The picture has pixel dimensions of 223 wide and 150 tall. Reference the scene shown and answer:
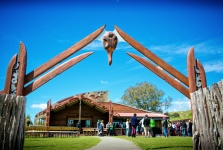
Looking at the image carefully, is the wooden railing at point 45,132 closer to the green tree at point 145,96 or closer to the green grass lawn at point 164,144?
the green grass lawn at point 164,144

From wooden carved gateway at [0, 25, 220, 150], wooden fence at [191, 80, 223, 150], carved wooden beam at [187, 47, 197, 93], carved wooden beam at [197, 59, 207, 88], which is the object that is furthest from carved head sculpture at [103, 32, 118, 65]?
wooden fence at [191, 80, 223, 150]

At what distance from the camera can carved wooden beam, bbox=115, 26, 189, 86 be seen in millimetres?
6763

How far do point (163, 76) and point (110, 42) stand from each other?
191 cm

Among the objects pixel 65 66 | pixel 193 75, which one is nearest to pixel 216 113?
pixel 193 75

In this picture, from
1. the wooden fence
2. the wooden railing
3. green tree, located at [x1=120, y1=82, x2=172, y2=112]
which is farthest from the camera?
green tree, located at [x1=120, y1=82, x2=172, y2=112]

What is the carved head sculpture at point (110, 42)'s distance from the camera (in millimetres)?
7078

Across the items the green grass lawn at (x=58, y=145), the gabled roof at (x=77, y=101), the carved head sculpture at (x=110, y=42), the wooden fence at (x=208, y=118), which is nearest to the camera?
the wooden fence at (x=208, y=118)

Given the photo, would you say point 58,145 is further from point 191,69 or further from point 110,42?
point 191,69

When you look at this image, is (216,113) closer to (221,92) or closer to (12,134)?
(221,92)

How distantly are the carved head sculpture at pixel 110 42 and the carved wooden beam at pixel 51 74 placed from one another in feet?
2.15

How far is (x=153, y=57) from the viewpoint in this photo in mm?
6895

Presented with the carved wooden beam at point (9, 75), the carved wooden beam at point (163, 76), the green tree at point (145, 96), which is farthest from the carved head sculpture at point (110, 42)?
the green tree at point (145, 96)

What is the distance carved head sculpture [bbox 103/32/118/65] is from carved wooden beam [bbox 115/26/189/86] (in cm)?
24

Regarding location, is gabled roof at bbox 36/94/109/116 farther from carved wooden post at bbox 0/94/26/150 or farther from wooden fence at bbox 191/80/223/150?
wooden fence at bbox 191/80/223/150
